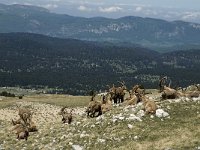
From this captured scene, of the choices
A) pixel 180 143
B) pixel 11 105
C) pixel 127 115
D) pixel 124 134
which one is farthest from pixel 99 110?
pixel 11 105

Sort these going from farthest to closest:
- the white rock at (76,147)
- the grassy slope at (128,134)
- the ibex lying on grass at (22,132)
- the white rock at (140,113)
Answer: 1. the ibex lying on grass at (22,132)
2. the white rock at (140,113)
3. the white rock at (76,147)
4. the grassy slope at (128,134)

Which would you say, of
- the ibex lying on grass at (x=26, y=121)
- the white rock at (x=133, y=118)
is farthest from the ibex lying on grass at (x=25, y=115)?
the white rock at (x=133, y=118)

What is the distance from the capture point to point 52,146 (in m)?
28.7

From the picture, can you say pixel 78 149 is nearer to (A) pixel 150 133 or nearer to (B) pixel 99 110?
(A) pixel 150 133

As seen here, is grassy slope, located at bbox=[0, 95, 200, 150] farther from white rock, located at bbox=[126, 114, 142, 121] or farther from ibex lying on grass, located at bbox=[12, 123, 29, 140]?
ibex lying on grass, located at bbox=[12, 123, 29, 140]

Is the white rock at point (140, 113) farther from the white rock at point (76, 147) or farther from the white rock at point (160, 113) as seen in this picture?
the white rock at point (76, 147)

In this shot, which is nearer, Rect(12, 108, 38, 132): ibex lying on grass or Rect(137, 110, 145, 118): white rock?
Rect(137, 110, 145, 118): white rock

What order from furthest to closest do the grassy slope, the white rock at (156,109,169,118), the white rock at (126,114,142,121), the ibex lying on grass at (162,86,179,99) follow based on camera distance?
the ibex lying on grass at (162,86,179,99)
the white rock at (156,109,169,118)
the white rock at (126,114,142,121)
the grassy slope

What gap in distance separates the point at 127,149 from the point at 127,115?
4.49m

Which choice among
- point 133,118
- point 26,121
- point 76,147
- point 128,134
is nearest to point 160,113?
point 133,118

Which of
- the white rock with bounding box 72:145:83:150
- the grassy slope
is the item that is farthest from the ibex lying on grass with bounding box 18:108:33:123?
the white rock with bounding box 72:145:83:150

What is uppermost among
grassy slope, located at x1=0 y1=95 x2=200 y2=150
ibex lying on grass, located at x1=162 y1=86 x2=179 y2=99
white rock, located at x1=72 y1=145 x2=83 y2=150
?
ibex lying on grass, located at x1=162 y1=86 x2=179 y2=99

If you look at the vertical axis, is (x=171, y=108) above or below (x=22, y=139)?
above

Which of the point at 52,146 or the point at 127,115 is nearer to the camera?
the point at 52,146
